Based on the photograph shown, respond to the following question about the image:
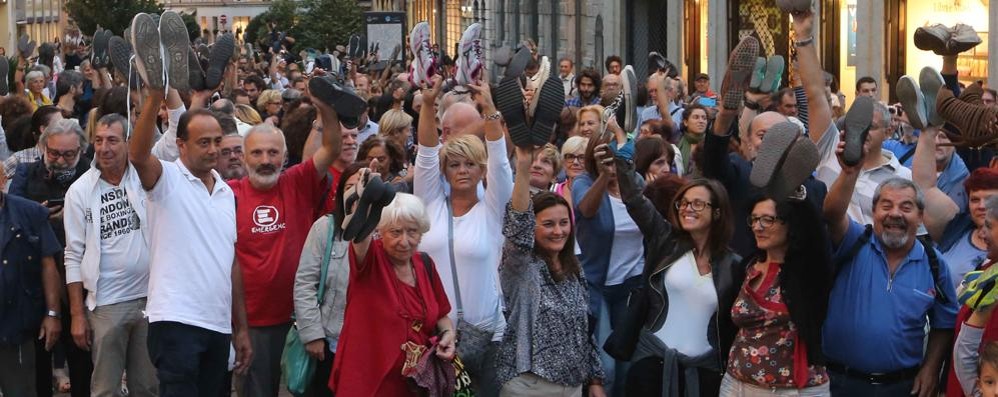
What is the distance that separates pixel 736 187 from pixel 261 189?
2.40m

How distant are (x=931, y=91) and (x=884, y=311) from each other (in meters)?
1.86

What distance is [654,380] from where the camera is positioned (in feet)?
25.0

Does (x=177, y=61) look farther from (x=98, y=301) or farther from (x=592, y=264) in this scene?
(x=592, y=264)

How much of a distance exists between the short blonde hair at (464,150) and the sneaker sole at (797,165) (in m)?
1.53

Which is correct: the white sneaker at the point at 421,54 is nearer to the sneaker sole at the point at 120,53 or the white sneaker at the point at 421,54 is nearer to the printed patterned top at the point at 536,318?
the sneaker sole at the point at 120,53

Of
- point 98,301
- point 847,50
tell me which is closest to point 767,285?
point 98,301

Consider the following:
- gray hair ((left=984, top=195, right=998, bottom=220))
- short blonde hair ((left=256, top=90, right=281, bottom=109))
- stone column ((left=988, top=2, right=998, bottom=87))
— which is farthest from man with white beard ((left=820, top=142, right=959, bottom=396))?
stone column ((left=988, top=2, right=998, bottom=87))

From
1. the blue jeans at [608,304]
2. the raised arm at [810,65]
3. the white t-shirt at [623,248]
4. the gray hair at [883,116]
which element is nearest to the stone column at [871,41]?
the gray hair at [883,116]

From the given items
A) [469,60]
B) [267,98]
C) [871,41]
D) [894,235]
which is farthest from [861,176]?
[871,41]

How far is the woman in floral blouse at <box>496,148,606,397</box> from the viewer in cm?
760

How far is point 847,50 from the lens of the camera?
22.8m

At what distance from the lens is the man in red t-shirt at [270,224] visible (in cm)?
824

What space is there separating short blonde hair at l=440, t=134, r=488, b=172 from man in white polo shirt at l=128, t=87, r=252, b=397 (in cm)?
109

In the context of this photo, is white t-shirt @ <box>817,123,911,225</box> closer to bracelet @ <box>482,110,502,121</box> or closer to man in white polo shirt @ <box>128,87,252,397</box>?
bracelet @ <box>482,110,502,121</box>
